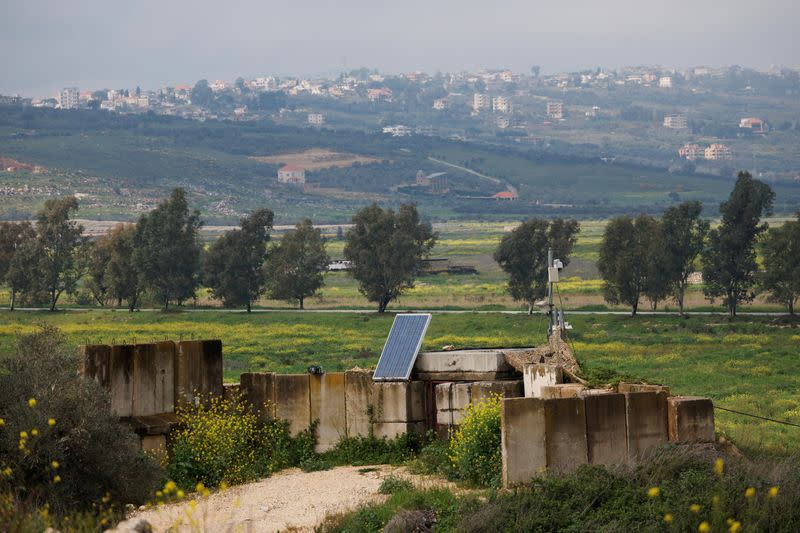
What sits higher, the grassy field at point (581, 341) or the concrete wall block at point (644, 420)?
the concrete wall block at point (644, 420)

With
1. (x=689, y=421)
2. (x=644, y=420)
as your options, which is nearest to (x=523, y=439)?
(x=644, y=420)

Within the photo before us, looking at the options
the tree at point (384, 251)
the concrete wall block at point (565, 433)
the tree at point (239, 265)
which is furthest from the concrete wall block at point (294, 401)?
the tree at point (239, 265)

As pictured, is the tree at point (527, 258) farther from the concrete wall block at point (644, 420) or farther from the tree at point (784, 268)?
the concrete wall block at point (644, 420)

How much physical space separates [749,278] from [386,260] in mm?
22763

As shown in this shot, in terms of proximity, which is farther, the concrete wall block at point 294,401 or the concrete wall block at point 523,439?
the concrete wall block at point 294,401

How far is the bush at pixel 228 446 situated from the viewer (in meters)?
21.9

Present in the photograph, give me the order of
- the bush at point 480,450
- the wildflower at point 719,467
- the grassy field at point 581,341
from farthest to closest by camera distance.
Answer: the grassy field at point 581,341
the bush at point 480,450
the wildflower at point 719,467

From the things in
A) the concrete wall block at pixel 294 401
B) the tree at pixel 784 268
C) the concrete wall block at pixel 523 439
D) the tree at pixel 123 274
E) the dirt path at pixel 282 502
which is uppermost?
the concrete wall block at pixel 523 439

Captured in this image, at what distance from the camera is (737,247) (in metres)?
78.3

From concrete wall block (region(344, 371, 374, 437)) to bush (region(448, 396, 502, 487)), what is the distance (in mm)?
2788

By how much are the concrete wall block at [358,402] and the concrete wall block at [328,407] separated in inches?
3.6

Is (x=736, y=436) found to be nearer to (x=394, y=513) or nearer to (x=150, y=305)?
(x=394, y=513)

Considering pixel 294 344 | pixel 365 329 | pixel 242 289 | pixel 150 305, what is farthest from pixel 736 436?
pixel 150 305

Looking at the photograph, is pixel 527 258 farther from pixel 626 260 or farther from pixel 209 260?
pixel 209 260
